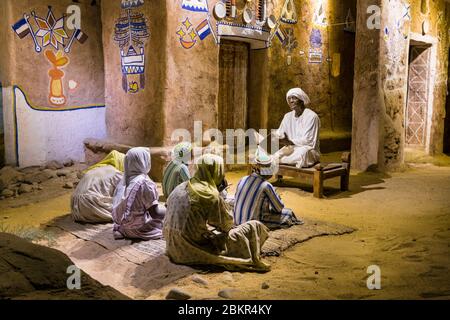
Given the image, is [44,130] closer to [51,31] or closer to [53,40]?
[53,40]

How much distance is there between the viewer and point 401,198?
278 inches

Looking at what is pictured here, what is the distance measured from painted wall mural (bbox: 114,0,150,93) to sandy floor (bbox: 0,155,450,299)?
2309 millimetres

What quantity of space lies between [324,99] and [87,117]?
572 cm

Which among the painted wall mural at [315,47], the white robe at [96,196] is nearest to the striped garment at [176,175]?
the white robe at [96,196]

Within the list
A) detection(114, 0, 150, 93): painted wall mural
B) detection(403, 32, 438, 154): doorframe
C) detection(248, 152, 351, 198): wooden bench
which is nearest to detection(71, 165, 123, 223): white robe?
detection(114, 0, 150, 93): painted wall mural

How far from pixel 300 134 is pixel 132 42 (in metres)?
3.25

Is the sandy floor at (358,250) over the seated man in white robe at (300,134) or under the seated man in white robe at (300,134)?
under

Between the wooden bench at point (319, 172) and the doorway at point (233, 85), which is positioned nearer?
the wooden bench at point (319, 172)

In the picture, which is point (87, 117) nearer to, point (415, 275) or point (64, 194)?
point (64, 194)

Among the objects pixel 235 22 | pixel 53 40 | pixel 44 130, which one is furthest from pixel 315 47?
pixel 44 130

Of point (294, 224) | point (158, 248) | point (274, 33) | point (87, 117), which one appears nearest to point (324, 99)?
point (274, 33)

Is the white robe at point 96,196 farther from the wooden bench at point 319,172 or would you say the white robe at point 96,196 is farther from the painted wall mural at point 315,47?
the painted wall mural at point 315,47

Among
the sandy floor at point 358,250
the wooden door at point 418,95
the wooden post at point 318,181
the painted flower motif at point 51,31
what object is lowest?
the sandy floor at point 358,250

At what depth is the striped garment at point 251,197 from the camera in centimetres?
482
